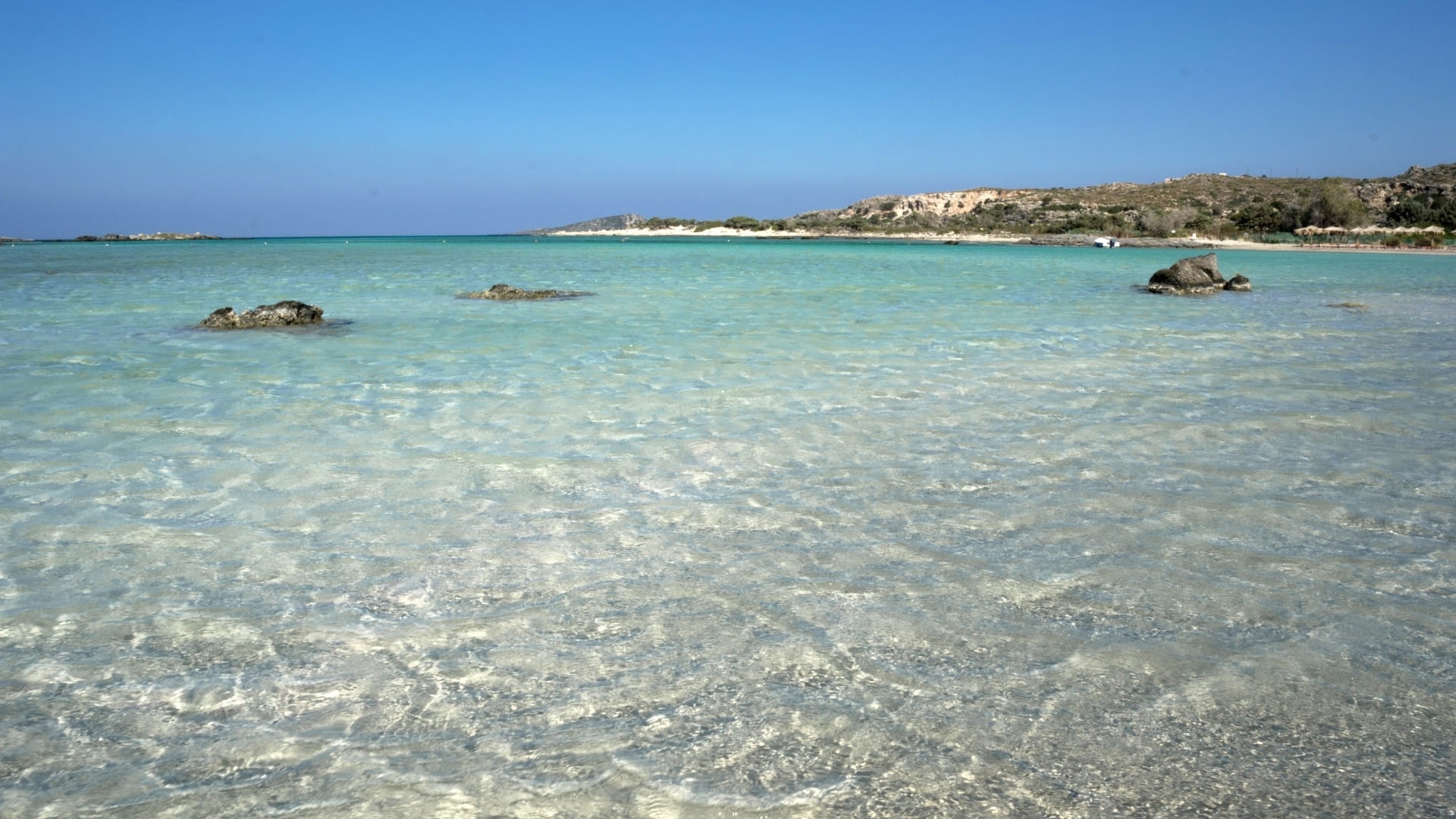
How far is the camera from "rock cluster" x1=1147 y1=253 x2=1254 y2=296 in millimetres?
21625

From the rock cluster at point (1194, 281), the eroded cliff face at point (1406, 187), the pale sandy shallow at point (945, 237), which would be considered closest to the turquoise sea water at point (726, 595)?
the rock cluster at point (1194, 281)

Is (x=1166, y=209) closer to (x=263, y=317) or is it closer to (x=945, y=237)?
(x=945, y=237)

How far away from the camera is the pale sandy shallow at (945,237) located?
55.8 m

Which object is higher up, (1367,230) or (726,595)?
(1367,230)

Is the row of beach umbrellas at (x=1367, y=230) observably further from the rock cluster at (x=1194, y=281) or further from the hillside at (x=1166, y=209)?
the rock cluster at (x=1194, y=281)

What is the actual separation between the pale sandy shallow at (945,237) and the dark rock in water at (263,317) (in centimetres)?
5795

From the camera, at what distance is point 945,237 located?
3553 inches

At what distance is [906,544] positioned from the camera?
14.0 feet

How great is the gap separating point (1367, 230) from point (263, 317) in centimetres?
7456

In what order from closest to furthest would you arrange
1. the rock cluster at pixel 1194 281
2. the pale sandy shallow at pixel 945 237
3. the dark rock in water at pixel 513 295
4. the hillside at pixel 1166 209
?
the dark rock in water at pixel 513 295, the rock cluster at pixel 1194 281, the pale sandy shallow at pixel 945 237, the hillside at pixel 1166 209

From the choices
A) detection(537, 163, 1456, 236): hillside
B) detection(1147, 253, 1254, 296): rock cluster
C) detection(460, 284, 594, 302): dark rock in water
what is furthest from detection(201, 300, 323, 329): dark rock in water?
detection(537, 163, 1456, 236): hillside

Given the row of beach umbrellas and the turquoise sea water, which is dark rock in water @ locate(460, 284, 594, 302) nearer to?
the turquoise sea water

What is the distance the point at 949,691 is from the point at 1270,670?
1066 mm

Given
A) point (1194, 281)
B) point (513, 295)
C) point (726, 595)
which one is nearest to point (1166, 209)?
point (1194, 281)
